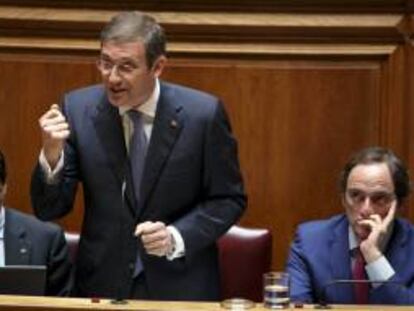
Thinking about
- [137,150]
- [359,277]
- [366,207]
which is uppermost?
[137,150]

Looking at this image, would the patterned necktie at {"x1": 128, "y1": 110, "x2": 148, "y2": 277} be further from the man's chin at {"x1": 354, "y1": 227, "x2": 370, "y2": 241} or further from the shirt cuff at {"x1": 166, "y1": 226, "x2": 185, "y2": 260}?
the man's chin at {"x1": 354, "y1": 227, "x2": 370, "y2": 241}

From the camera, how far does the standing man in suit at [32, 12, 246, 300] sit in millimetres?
1666

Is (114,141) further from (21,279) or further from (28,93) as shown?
(28,93)

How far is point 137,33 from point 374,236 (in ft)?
1.78

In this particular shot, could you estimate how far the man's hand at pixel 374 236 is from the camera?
1759 millimetres

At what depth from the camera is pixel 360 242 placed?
1.82 metres

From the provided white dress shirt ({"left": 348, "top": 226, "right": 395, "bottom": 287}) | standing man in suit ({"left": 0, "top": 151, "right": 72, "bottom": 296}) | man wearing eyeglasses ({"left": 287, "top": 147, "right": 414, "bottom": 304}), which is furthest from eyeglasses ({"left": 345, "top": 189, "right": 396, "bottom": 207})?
standing man in suit ({"left": 0, "top": 151, "right": 72, "bottom": 296})

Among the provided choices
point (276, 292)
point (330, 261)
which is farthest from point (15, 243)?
point (276, 292)

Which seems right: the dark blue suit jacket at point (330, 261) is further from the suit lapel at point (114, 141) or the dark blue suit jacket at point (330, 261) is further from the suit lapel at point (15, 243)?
the suit lapel at point (15, 243)

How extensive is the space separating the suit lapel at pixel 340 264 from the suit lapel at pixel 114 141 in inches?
15.0

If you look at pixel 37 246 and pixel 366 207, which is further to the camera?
pixel 37 246

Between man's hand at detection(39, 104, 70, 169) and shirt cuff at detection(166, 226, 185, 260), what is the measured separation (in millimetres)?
224

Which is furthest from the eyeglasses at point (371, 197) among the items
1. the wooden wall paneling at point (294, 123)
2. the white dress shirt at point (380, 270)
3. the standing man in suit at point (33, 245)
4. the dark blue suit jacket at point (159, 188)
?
the standing man in suit at point (33, 245)

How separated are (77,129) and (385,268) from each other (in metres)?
0.59
